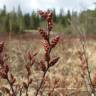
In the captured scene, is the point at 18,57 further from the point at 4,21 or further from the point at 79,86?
the point at 4,21

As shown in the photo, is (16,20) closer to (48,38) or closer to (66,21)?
(66,21)

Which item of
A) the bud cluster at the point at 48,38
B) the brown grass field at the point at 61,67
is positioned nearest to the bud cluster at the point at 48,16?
the bud cluster at the point at 48,38

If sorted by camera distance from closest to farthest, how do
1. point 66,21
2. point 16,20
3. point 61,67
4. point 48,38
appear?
point 48,38
point 61,67
point 66,21
point 16,20

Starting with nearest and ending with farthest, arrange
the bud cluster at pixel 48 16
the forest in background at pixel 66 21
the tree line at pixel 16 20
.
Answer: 1. the bud cluster at pixel 48 16
2. the forest in background at pixel 66 21
3. the tree line at pixel 16 20

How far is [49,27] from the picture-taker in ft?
5.74

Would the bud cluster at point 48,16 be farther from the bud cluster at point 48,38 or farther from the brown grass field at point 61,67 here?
the brown grass field at point 61,67

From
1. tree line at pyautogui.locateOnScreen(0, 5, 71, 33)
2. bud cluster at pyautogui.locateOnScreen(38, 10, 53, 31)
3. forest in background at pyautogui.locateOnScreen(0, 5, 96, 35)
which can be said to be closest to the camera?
bud cluster at pyautogui.locateOnScreen(38, 10, 53, 31)

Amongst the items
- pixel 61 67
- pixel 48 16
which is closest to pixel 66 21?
pixel 61 67

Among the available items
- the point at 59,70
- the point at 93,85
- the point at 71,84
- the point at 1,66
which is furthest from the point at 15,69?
the point at 1,66

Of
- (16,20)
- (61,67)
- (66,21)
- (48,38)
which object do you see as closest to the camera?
(48,38)

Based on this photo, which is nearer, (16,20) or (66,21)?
(66,21)

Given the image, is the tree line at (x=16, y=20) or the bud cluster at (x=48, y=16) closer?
the bud cluster at (x=48, y=16)

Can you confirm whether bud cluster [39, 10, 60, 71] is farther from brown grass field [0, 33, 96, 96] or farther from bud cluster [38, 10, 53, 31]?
brown grass field [0, 33, 96, 96]

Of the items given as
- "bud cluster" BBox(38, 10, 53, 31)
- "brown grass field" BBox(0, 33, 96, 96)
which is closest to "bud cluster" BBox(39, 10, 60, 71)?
"bud cluster" BBox(38, 10, 53, 31)
